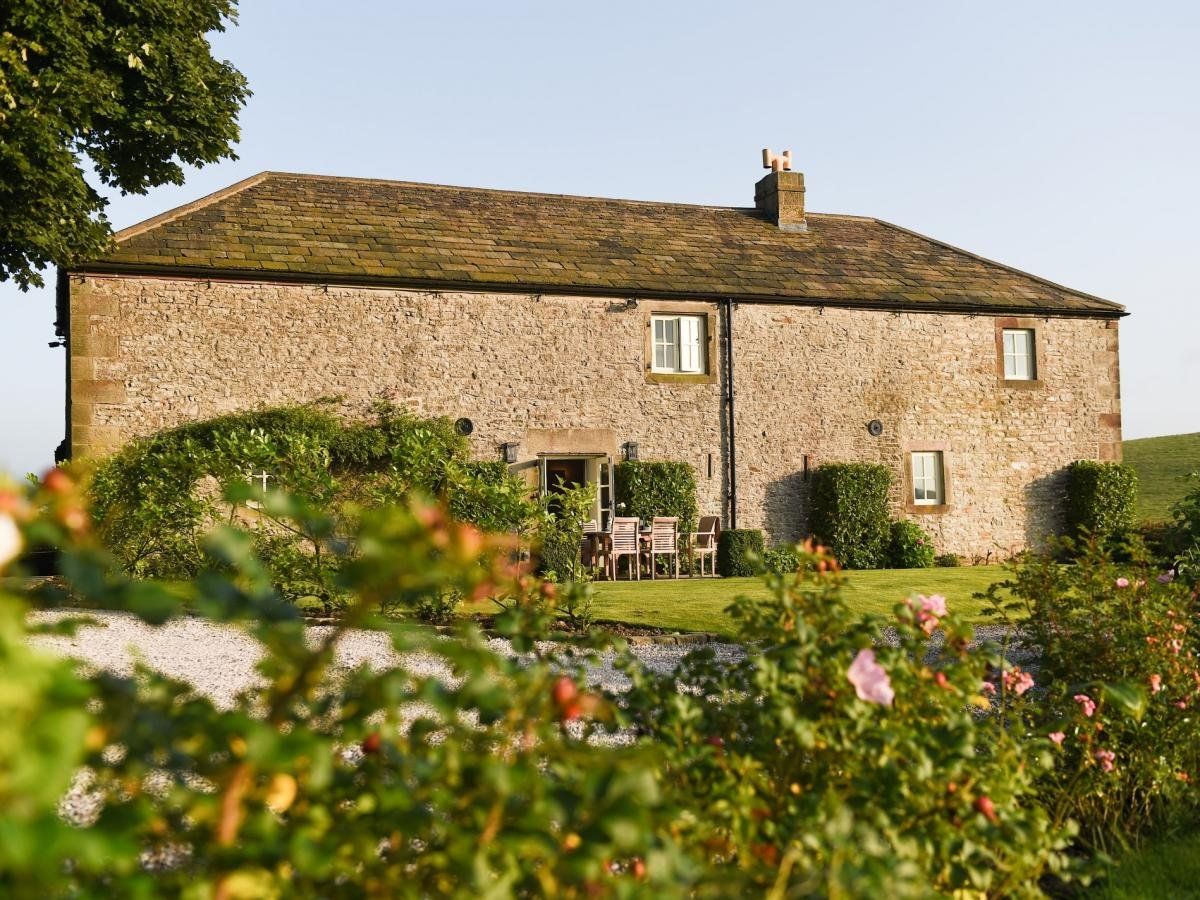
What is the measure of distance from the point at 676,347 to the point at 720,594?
222 inches

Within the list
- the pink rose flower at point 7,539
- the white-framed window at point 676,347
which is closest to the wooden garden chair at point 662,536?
the white-framed window at point 676,347

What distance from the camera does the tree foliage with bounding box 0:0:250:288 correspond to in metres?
11.9

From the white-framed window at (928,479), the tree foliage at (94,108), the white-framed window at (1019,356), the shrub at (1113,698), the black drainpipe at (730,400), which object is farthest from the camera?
the white-framed window at (1019,356)

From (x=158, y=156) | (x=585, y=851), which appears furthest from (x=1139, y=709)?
(x=158, y=156)

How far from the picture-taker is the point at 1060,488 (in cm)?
1966

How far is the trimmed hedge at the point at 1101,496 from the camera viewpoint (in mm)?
19047

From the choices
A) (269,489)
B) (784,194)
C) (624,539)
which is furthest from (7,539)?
(784,194)

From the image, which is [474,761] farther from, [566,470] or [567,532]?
[566,470]

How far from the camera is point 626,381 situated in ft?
→ 57.0

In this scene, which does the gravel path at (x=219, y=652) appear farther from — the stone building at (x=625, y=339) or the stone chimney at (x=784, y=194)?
the stone chimney at (x=784, y=194)

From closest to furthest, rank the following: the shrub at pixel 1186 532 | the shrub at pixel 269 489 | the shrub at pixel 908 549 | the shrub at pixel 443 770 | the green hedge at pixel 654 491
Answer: the shrub at pixel 443 770, the shrub at pixel 1186 532, the shrub at pixel 269 489, the green hedge at pixel 654 491, the shrub at pixel 908 549

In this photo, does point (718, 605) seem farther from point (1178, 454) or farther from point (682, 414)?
point (1178, 454)

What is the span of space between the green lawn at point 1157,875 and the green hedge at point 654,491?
12876 mm

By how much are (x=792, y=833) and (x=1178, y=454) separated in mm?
43285
